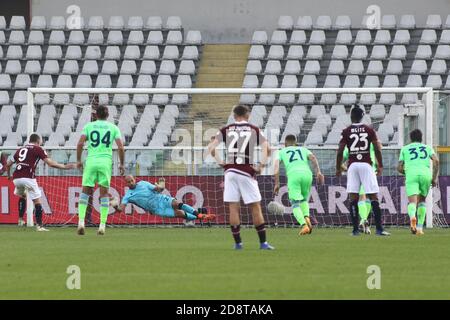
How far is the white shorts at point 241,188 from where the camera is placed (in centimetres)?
1666

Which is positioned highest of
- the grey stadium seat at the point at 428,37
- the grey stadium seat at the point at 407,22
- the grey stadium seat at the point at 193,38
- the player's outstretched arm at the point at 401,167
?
the grey stadium seat at the point at 407,22

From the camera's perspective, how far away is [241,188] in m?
16.7

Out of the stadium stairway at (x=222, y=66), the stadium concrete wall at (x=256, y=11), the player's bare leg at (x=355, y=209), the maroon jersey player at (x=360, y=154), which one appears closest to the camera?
the maroon jersey player at (x=360, y=154)

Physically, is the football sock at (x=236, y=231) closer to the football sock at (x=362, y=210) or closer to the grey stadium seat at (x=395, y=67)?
the football sock at (x=362, y=210)

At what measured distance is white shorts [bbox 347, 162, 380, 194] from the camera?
69.3 ft

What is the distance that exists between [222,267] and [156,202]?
39.8 feet

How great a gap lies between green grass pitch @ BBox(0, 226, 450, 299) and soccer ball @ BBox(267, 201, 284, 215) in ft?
17.3

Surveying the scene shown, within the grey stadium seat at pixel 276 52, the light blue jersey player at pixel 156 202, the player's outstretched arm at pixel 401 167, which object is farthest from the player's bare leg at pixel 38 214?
the grey stadium seat at pixel 276 52

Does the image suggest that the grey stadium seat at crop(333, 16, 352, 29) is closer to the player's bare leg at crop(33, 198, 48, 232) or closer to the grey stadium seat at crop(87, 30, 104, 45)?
the grey stadium seat at crop(87, 30, 104, 45)

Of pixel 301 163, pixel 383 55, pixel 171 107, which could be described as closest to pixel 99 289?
pixel 301 163

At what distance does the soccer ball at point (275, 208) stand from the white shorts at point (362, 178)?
5.41m

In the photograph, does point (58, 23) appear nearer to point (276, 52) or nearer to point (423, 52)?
point (276, 52)

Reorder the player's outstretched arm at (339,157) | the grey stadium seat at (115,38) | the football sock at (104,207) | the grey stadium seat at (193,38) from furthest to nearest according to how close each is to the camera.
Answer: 1. the grey stadium seat at (115,38)
2. the grey stadium seat at (193,38)
3. the football sock at (104,207)
4. the player's outstretched arm at (339,157)

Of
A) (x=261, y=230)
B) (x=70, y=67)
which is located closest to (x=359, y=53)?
(x=70, y=67)
